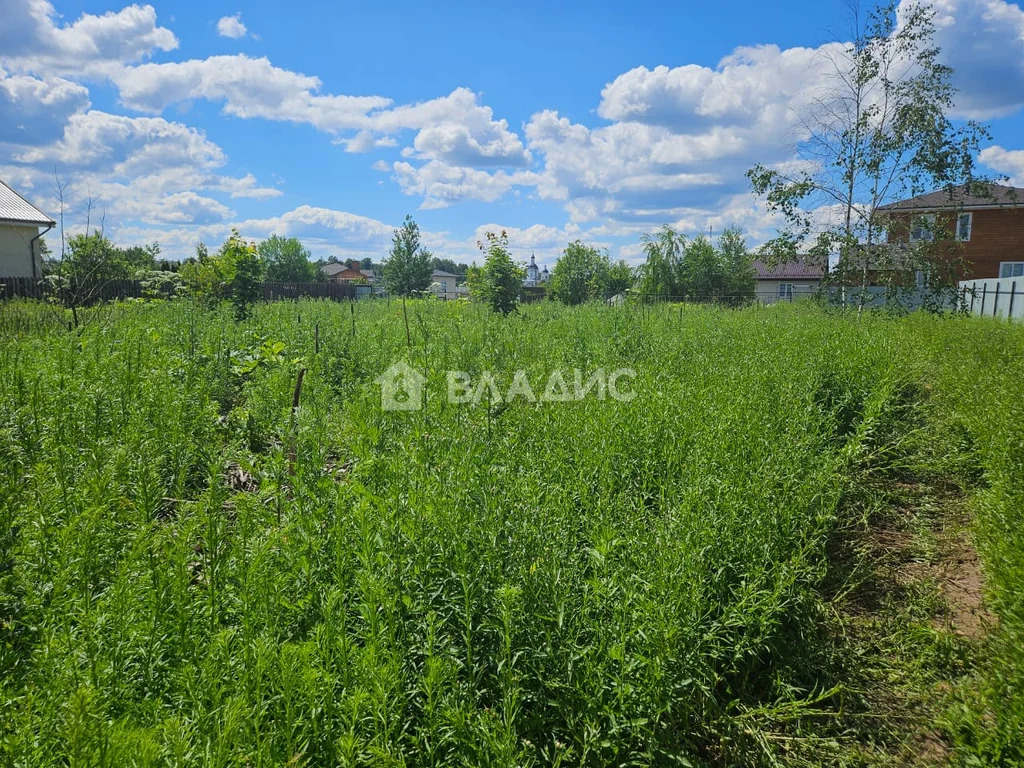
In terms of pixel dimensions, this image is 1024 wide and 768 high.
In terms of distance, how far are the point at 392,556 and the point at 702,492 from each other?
165 cm

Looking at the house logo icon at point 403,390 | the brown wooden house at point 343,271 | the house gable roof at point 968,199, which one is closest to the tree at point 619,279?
the house gable roof at point 968,199

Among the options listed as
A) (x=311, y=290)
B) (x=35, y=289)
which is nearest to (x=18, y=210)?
(x=35, y=289)

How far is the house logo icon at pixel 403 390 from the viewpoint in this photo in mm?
4367

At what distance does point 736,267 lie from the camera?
43219 mm

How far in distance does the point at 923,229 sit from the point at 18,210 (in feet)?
118

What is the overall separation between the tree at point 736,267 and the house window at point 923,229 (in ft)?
25.5

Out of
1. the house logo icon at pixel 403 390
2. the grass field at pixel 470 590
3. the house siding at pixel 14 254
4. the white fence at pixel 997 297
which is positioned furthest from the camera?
the house siding at pixel 14 254

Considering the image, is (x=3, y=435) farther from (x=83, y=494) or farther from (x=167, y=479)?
(x=83, y=494)

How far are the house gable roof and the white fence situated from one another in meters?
2.76

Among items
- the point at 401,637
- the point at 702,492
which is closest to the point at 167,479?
the point at 401,637

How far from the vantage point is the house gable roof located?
18.3 m

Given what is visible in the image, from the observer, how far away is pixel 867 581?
3.71 m

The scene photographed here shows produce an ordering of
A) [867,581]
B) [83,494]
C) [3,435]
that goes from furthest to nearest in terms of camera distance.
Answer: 1. [867,581]
2. [3,435]
3. [83,494]

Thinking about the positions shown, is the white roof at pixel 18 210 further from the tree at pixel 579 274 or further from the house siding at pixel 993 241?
the house siding at pixel 993 241
